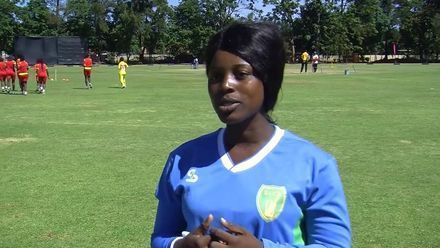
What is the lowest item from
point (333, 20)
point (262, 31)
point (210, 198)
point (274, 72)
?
point (210, 198)

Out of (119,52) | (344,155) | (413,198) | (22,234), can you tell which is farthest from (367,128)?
(119,52)

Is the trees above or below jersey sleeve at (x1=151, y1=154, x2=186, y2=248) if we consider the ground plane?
above

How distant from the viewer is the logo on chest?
1.97 m

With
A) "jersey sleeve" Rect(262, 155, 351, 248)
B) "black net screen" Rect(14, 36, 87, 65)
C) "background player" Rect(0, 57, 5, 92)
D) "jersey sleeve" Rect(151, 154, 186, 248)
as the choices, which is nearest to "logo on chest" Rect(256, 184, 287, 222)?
"jersey sleeve" Rect(262, 155, 351, 248)

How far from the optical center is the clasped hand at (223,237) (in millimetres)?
1885

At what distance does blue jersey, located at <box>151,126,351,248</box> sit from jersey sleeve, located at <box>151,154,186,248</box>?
41mm

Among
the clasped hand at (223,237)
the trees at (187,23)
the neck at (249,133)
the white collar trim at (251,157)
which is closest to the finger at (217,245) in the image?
the clasped hand at (223,237)

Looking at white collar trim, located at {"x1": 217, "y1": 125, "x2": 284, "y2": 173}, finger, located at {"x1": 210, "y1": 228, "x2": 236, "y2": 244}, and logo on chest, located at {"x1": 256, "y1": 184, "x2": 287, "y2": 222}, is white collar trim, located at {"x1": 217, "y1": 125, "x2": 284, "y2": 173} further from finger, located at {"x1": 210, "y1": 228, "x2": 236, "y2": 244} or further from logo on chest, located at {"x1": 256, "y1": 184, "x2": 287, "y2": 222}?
finger, located at {"x1": 210, "y1": 228, "x2": 236, "y2": 244}

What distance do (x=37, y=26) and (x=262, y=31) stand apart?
3544 inches

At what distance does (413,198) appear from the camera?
275 inches

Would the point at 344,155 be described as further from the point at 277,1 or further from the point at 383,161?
the point at 277,1

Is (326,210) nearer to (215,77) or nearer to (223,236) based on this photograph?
(223,236)

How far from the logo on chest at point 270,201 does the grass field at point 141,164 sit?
0.68 metres

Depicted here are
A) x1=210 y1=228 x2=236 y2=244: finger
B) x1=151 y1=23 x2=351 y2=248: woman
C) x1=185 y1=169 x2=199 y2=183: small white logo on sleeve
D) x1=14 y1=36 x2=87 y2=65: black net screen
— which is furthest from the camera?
x1=14 y1=36 x2=87 y2=65: black net screen
